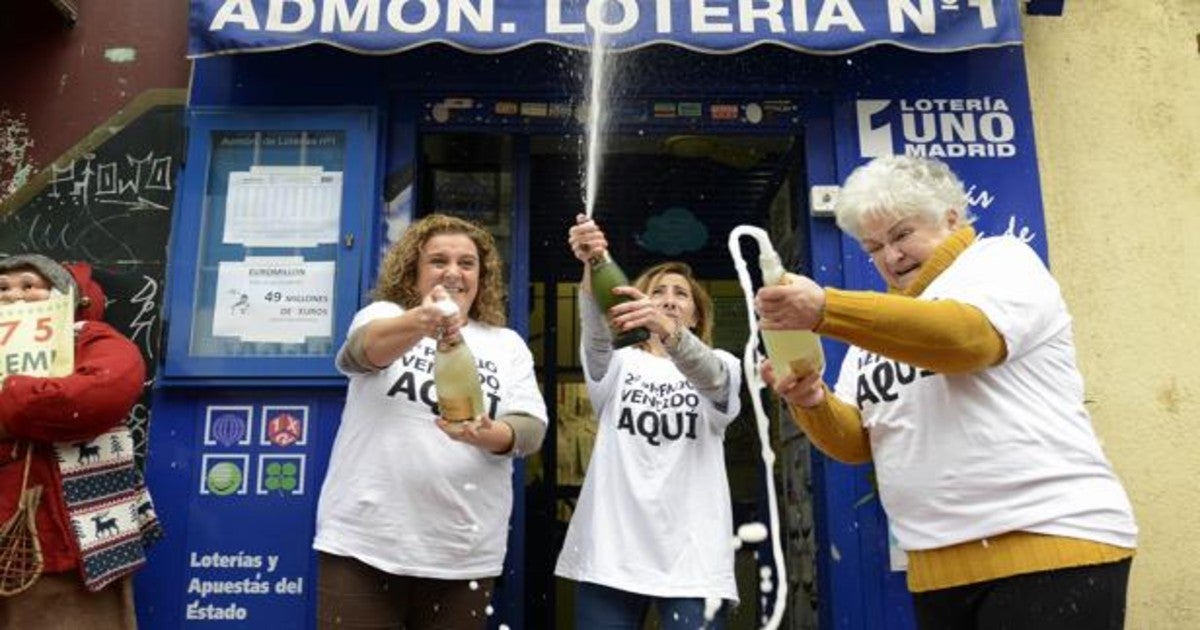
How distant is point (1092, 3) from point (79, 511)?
4.76 metres

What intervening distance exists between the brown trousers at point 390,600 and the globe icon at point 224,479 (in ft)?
3.77

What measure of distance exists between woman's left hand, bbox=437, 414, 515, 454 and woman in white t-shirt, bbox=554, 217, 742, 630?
47 centimetres

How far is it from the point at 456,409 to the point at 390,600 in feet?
1.97

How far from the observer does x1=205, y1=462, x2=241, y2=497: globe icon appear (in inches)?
151

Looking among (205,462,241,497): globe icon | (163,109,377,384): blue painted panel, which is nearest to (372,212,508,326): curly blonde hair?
(163,109,377,384): blue painted panel

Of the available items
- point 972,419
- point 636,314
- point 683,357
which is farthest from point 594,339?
point 972,419

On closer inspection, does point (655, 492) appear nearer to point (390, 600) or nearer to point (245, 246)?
point (390, 600)

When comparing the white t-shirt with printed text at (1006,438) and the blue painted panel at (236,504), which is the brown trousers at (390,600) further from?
the white t-shirt with printed text at (1006,438)

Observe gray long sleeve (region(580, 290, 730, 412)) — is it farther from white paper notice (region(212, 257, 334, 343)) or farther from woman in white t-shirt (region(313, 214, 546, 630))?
white paper notice (region(212, 257, 334, 343))

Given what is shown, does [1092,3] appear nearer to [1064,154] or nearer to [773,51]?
[1064,154]

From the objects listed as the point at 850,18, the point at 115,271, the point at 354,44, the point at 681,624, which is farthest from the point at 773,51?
the point at 115,271

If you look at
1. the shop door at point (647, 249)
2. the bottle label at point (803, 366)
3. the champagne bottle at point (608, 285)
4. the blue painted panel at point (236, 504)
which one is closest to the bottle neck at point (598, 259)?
the champagne bottle at point (608, 285)

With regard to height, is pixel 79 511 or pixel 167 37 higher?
pixel 167 37

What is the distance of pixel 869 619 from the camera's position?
3857 millimetres
